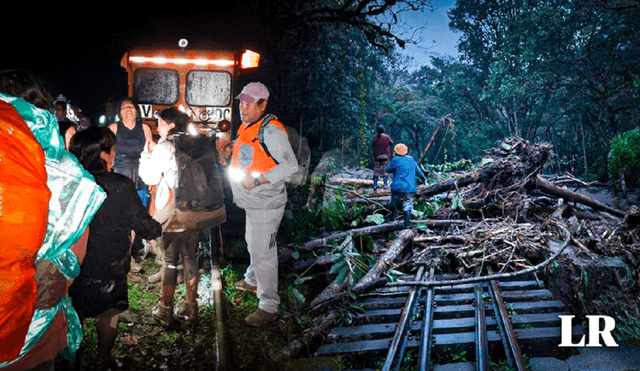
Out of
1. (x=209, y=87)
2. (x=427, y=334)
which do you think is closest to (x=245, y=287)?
(x=427, y=334)

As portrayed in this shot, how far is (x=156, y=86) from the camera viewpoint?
8742 millimetres

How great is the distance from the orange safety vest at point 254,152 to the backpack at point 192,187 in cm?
36

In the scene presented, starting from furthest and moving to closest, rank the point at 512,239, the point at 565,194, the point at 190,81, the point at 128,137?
1. the point at 565,194
2. the point at 190,81
3. the point at 512,239
4. the point at 128,137

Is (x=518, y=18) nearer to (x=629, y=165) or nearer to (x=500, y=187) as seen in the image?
(x=629, y=165)

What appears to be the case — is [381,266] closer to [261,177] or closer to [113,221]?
[261,177]

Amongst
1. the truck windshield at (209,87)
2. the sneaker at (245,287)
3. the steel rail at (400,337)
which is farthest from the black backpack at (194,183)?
the truck windshield at (209,87)

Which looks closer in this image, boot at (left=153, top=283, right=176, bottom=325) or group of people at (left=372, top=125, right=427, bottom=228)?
boot at (left=153, top=283, right=176, bottom=325)

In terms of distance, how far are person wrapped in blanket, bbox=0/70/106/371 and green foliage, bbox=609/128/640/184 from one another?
14594 millimetres

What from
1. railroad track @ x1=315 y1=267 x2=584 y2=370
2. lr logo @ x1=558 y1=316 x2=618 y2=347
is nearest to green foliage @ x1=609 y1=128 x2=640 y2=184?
railroad track @ x1=315 y1=267 x2=584 y2=370

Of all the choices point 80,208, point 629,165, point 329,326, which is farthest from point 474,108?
point 80,208

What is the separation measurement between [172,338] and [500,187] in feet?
26.7

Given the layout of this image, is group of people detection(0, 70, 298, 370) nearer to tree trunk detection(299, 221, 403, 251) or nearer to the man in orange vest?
the man in orange vest

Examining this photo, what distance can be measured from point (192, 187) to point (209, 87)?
220 inches

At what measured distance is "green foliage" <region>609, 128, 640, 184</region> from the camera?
11828 millimetres
